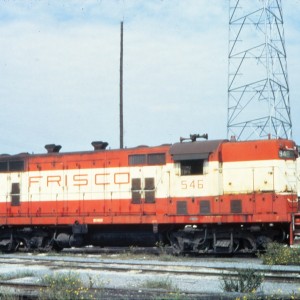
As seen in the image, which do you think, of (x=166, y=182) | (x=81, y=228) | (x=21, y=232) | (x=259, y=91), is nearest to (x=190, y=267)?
(x=166, y=182)

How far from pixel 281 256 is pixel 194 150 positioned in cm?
445

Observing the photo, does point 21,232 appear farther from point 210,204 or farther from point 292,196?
point 292,196

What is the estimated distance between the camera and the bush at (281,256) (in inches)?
565

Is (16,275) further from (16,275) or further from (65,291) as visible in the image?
(65,291)

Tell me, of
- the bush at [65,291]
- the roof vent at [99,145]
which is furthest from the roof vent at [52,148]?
the bush at [65,291]

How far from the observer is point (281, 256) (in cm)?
1440

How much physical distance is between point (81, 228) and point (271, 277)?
842cm

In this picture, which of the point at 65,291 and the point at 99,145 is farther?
the point at 99,145

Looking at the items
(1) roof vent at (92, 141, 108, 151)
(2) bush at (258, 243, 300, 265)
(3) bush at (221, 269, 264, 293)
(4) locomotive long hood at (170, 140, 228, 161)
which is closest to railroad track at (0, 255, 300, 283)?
(2) bush at (258, 243, 300, 265)

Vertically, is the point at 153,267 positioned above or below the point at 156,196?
below

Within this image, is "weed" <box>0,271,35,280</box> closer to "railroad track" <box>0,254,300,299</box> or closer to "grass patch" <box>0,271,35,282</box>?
"grass patch" <box>0,271,35,282</box>

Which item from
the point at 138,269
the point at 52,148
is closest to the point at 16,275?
the point at 138,269

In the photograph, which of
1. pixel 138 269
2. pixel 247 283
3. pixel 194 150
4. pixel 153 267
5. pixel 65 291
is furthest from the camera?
pixel 194 150

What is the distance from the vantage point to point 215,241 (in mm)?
16906
